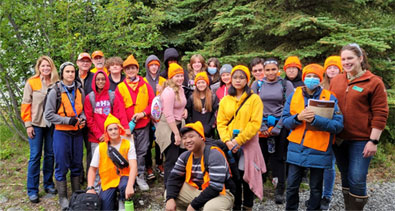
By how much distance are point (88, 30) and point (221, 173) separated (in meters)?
5.31

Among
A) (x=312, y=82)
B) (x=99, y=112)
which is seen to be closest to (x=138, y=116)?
(x=99, y=112)

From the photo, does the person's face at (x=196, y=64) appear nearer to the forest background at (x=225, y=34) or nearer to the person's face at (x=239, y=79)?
the forest background at (x=225, y=34)

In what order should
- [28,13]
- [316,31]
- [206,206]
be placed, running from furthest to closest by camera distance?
[316,31] < [28,13] < [206,206]

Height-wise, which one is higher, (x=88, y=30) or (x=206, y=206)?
(x=88, y=30)

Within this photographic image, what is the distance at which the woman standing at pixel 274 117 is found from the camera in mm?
4891

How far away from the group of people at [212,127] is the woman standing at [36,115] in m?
0.02

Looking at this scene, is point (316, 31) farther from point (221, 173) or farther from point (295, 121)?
point (221, 173)

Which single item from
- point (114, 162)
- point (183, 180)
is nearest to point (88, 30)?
point (114, 162)

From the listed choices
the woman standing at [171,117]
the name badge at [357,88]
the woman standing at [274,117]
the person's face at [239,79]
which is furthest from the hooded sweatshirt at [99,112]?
the name badge at [357,88]

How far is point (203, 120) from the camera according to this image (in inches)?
197

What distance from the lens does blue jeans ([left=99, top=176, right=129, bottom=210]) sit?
438 cm

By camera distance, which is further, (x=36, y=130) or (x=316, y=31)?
(x=316, y=31)

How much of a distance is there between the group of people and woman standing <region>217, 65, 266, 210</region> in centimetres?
2

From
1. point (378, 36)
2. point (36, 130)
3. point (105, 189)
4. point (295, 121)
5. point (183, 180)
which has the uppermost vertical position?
point (378, 36)
